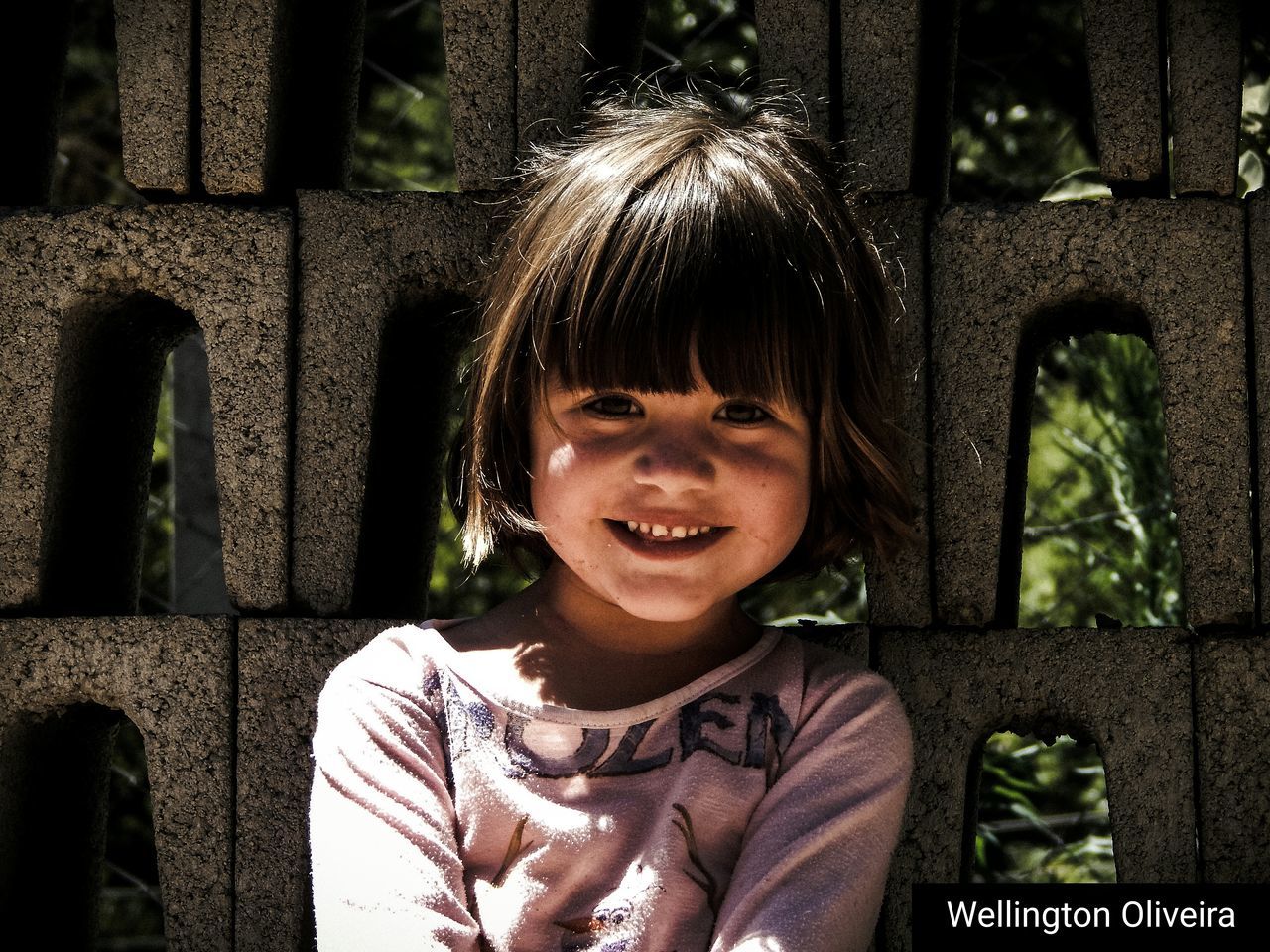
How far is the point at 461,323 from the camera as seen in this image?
1.51 metres

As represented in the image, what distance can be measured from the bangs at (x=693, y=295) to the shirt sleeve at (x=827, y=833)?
273 millimetres

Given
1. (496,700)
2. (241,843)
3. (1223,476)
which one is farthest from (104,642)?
(1223,476)

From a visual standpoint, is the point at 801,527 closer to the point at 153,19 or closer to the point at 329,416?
the point at 329,416

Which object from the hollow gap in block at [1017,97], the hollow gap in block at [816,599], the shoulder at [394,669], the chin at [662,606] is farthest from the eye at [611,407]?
the hollow gap in block at [1017,97]

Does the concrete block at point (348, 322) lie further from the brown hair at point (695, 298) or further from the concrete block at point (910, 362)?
the concrete block at point (910, 362)

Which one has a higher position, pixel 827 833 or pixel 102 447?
pixel 102 447

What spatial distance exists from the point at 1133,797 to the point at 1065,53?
1.79 m

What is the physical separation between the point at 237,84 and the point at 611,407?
1.72ft

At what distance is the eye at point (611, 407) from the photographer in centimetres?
119

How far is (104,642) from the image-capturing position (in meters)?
1.42

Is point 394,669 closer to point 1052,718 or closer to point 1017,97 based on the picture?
point 1052,718

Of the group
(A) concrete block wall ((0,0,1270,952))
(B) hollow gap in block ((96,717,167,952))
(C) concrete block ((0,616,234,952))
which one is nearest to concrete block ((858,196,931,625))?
(A) concrete block wall ((0,0,1270,952))

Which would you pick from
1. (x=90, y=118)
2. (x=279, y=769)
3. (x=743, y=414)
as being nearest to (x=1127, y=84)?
(x=743, y=414)

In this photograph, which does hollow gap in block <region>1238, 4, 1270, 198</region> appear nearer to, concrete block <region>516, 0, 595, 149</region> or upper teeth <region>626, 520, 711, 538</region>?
concrete block <region>516, 0, 595, 149</region>
